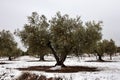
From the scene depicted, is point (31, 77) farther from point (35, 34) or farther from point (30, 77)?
point (35, 34)

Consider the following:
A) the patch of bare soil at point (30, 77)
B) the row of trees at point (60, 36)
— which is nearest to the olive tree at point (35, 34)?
the row of trees at point (60, 36)

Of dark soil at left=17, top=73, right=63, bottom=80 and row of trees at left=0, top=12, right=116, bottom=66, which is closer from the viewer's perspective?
dark soil at left=17, top=73, right=63, bottom=80

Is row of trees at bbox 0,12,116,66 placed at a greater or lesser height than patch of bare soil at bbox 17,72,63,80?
greater

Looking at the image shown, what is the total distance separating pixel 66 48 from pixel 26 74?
1310 cm

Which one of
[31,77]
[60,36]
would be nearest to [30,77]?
[31,77]

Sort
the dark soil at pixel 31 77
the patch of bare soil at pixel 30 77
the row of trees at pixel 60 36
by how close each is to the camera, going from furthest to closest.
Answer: the row of trees at pixel 60 36, the patch of bare soil at pixel 30 77, the dark soil at pixel 31 77

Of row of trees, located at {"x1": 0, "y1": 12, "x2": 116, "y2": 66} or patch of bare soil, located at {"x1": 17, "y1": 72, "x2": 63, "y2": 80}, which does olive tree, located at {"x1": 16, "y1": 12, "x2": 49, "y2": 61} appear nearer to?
row of trees, located at {"x1": 0, "y1": 12, "x2": 116, "y2": 66}

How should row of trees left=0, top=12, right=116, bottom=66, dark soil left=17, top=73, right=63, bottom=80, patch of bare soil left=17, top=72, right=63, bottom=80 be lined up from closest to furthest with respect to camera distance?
dark soil left=17, top=73, right=63, bottom=80, patch of bare soil left=17, top=72, right=63, bottom=80, row of trees left=0, top=12, right=116, bottom=66

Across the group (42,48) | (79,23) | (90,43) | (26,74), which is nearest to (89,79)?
(26,74)

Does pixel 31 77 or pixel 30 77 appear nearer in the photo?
pixel 31 77

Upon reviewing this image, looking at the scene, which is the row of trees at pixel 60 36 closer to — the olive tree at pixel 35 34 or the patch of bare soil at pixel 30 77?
the olive tree at pixel 35 34

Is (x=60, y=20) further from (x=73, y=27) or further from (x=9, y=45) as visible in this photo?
(x=9, y=45)

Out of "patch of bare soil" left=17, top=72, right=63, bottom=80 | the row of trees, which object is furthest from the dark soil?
the row of trees

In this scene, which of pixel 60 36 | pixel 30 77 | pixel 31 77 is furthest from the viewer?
pixel 60 36
